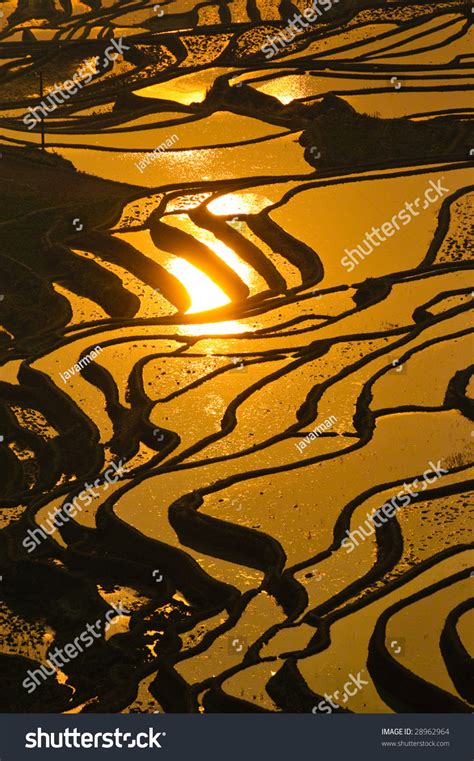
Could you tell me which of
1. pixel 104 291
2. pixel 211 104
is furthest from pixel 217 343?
pixel 211 104

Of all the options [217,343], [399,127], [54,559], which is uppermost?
[399,127]

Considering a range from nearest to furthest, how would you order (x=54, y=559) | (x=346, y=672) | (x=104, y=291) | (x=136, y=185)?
(x=346, y=672), (x=54, y=559), (x=104, y=291), (x=136, y=185)

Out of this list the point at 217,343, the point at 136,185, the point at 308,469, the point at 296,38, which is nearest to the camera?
the point at 308,469

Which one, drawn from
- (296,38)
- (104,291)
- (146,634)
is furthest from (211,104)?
(146,634)

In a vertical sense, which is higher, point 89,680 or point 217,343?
point 217,343

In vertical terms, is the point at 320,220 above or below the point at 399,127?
below

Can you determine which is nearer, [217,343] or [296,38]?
[217,343]

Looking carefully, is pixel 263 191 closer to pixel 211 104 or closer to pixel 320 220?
pixel 320 220

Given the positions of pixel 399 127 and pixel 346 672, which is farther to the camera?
pixel 399 127

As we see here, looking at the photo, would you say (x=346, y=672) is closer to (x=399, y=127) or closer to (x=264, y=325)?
(x=264, y=325)
